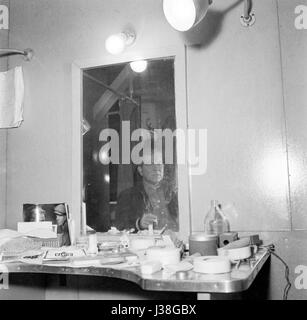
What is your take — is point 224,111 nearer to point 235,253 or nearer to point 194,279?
point 235,253

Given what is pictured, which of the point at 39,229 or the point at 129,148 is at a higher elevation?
the point at 129,148

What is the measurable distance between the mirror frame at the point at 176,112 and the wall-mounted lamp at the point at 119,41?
3 centimetres

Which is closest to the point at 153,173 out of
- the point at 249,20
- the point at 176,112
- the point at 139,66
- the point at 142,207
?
the point at 142,207

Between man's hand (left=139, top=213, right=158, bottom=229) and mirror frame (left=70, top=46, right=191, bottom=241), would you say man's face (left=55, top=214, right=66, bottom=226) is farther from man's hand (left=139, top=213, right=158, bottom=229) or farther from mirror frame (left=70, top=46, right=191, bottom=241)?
man's hand (left=139, top=213, right=158, bottom=229)

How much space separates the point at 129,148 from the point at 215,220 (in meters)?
0.52

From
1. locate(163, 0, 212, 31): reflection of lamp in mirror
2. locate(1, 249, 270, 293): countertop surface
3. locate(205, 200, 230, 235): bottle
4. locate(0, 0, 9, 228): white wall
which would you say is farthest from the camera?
locate(0, 0, 9, 228): white wall

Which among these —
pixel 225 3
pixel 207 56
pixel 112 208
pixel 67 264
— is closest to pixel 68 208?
pixel 112 208

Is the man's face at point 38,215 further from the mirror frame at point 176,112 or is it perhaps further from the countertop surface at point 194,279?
the countertop surface at point 194,279

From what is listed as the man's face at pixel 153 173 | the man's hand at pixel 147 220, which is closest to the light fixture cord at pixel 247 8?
the man's face at pixel 153 173

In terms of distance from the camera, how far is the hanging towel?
77.6 inches

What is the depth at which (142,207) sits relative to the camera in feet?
5.58

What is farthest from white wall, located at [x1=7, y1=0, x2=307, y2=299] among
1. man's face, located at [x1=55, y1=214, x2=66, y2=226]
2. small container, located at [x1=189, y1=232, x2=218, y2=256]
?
small container, located at [x1=189, y1=232, x2=218, y2=256]

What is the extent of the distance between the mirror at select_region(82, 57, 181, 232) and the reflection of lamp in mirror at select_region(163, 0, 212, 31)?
0.24m

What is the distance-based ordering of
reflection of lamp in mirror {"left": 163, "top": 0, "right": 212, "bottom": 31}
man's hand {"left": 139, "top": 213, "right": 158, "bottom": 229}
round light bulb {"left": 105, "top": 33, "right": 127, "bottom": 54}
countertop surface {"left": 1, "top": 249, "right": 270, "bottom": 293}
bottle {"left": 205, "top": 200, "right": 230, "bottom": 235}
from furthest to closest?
1. round light bulb {"left": 105, "top": 33, "right": 127, "bottom": 54}
2. man's hand {"left": 139, "top": 213, "right": 158, "bottom": 229}
3. bottle {"left": 205, "top": 200, "right": 230, "bottom": 235}
4. reflection of lamp in mirror {"left": 163, "top": 0, "right": 212, "bottom": 31}
5. countertop surface {"left": 1, "top": 249, "right": 270, "bottom": 293}
